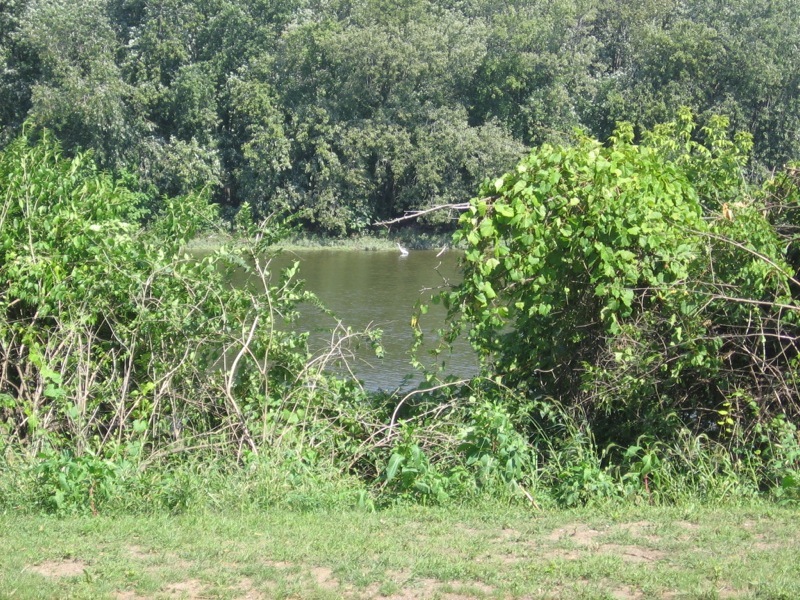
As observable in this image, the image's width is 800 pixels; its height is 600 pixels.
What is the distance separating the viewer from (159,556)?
5.02m

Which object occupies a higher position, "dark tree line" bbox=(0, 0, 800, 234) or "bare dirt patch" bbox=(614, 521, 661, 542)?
"dark tree line" bbox=(0, 0, 800, 234)

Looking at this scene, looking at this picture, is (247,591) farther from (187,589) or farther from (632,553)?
(632,553)

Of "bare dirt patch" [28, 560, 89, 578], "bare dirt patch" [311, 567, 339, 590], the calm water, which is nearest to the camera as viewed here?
"bare dirt patch" [311, 567, 339, 590]

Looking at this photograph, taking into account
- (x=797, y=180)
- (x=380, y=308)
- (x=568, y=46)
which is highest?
(x=568, y=46)

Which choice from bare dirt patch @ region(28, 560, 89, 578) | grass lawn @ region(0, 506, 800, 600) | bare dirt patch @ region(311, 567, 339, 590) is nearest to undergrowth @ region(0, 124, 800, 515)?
grass lawn @ region(0, 506, 800, 600)

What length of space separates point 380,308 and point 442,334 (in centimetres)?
1018

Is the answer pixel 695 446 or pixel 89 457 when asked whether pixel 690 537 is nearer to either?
pixel 695 446

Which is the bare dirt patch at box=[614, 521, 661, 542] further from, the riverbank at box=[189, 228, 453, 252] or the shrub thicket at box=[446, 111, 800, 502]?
the riverbank at box=[189, 228, 453, 252]

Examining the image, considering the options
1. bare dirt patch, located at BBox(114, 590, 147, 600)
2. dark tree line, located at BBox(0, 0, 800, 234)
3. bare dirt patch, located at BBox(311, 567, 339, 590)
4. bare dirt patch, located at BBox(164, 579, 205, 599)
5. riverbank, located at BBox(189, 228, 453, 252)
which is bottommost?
riverbank, located at BBox(189, 228, 453, 252)

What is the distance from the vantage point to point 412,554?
5031 mm

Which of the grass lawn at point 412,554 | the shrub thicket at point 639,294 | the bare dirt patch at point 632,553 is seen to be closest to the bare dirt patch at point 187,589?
the grass lawn at point 412,554

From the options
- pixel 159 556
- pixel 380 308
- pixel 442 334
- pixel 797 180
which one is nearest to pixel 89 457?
pixel 159 556

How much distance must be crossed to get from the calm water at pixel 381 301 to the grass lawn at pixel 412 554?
→ 2.76 meters

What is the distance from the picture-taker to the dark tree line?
36938mm
